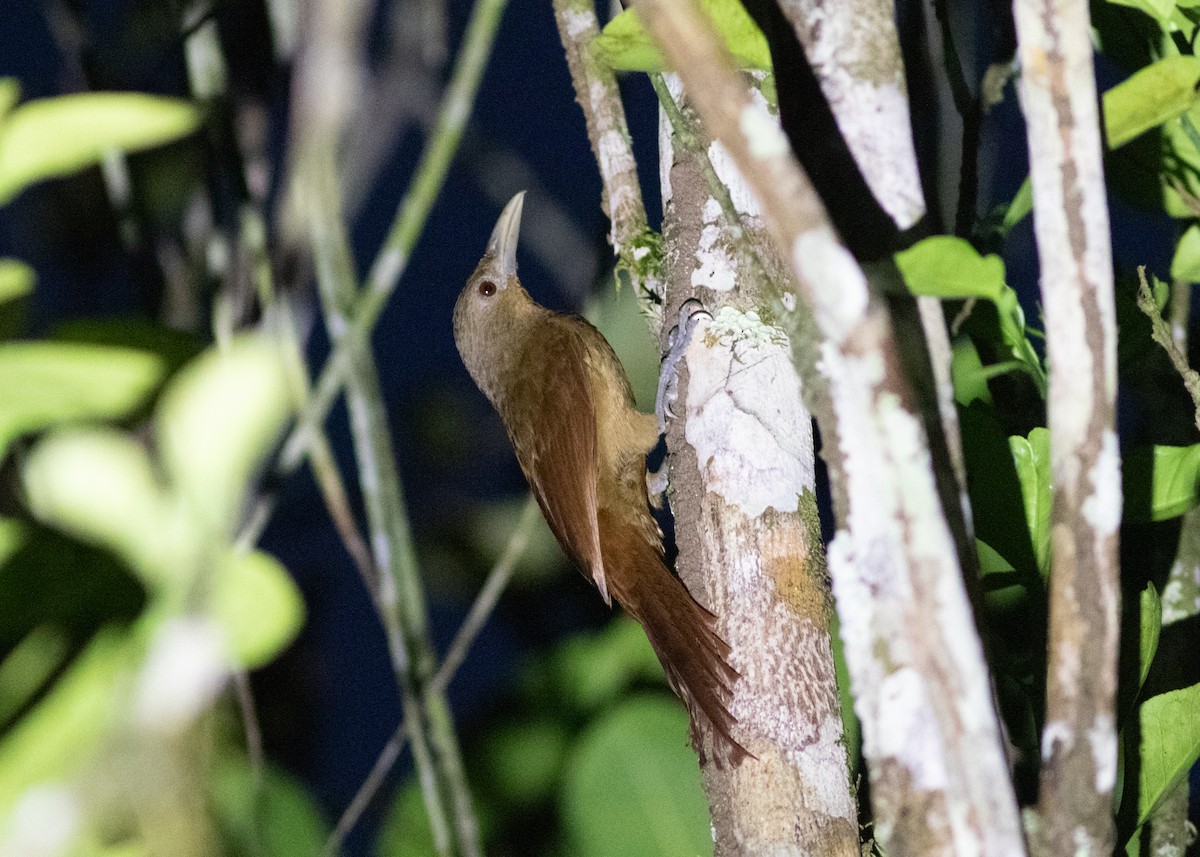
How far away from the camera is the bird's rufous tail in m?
1.13

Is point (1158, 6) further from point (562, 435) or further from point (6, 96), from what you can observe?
point (562, 435)

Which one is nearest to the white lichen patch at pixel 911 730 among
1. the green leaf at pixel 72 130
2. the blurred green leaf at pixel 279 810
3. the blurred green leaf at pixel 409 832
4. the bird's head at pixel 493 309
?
the green leaf at pixel 72 130

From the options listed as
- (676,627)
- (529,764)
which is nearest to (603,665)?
(529,764)

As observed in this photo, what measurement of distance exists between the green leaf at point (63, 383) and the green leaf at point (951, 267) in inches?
18.9

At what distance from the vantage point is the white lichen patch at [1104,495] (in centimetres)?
67

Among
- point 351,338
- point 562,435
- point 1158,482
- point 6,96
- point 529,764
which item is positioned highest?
point 6,96

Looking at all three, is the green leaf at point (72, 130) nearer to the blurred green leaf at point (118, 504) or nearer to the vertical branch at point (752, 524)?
the blurred green leaf at point (118, 504)

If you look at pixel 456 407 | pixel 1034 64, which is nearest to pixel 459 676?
pixel 456 407

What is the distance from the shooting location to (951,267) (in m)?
0.68

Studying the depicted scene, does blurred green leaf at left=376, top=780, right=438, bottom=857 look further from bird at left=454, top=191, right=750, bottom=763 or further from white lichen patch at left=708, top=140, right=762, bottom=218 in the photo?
white lichen patch at left=708, top=140, right=762, bottom=218

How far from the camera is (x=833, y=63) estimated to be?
865 millimetres

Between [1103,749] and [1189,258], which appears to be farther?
[1189,258]

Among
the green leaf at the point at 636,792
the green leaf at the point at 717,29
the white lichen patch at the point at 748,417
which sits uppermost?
the green leaf at the point at 717,29

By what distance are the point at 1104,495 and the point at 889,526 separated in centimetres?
14
